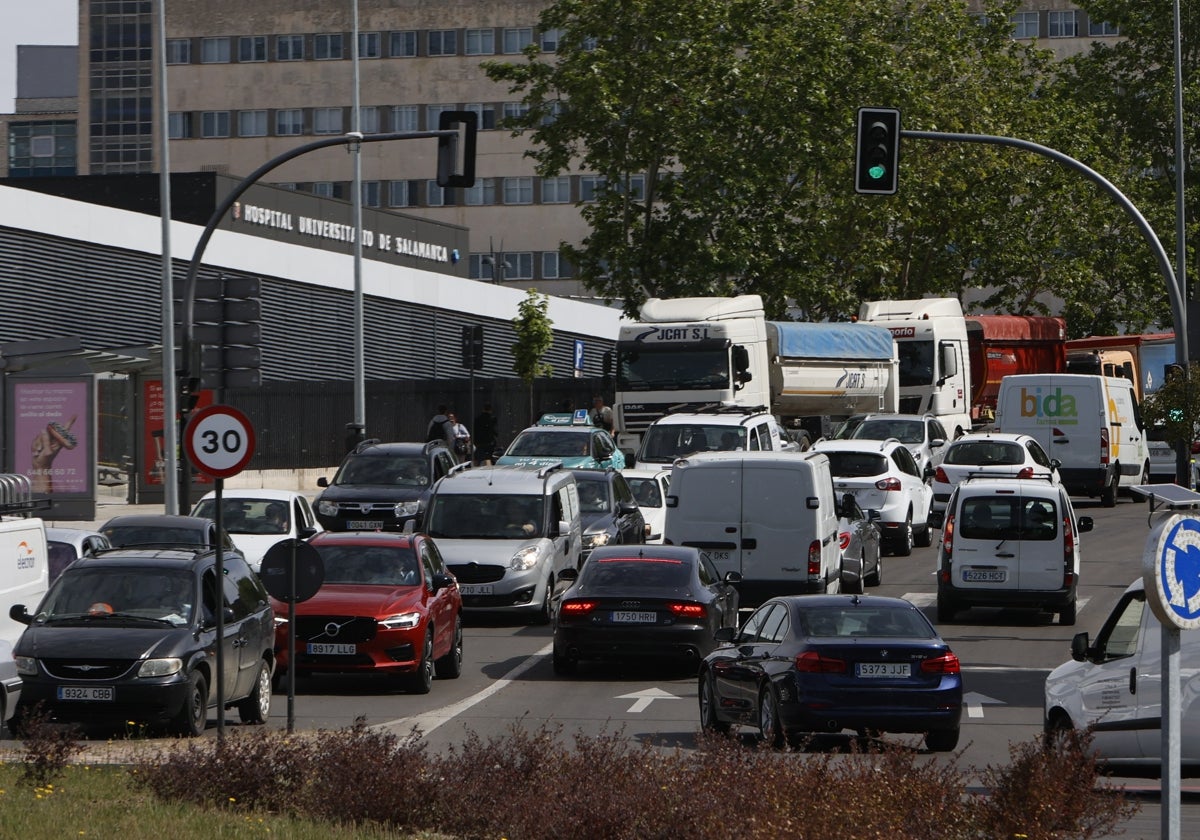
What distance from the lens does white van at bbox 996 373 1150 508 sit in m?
40.3

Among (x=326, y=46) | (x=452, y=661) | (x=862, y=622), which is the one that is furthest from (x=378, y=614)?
(x=326, y=46)

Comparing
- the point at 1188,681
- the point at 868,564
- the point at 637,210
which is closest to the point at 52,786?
the point at 1188,681

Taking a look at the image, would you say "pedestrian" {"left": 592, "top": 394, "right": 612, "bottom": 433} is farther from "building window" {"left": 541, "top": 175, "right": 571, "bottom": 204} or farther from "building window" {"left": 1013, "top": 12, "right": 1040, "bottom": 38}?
"building window" {"left": 1013, "top": 12, "right": 1040, "bottom": 38}

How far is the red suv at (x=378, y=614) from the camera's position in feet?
62.0

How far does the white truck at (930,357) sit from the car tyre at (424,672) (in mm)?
29098

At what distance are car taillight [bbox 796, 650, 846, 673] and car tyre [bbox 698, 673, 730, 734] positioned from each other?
129 centimetres

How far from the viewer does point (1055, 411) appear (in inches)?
1597

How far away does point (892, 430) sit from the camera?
3894cm

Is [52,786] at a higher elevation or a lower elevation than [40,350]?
lower

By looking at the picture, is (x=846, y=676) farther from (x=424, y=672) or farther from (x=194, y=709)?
(x=424, y=672)

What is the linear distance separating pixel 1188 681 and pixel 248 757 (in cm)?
600

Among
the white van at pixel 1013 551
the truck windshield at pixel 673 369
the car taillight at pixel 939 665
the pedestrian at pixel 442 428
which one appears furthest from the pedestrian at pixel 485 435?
the car taillight at pixel 939 665

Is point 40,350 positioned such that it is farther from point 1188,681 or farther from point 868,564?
point 1188,681

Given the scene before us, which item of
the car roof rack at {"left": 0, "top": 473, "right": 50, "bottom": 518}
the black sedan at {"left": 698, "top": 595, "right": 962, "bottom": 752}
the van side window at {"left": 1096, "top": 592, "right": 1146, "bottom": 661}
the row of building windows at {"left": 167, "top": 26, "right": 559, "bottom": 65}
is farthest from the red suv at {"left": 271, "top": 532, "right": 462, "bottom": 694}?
the row of building windows at {"left": 167, "top": 26, "right": 559, "bottom": 65}
